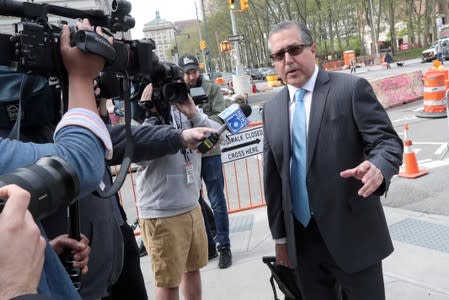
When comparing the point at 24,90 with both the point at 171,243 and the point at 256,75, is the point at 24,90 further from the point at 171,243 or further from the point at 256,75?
the point at 256,75

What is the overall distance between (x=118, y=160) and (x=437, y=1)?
6014 centimetres

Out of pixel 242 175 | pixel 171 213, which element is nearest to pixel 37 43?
pixel 171 213

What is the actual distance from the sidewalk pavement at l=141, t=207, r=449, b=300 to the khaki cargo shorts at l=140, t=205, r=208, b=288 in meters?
1.00

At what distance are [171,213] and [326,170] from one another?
103 cm

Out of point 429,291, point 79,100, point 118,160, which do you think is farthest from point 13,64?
point 429,291

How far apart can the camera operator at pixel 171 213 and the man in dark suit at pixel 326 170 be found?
575 mm

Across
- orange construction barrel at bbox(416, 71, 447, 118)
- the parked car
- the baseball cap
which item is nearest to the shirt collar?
the baseball cap

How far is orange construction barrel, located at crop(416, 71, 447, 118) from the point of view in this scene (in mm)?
10906

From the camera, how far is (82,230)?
5.76 ft

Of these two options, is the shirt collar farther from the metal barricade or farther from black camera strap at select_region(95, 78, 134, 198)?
the metal barricade

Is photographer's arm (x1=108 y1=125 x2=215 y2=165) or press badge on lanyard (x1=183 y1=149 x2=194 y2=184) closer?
photographer's arm (x1=108 y1=125 x2=215 y2=165)

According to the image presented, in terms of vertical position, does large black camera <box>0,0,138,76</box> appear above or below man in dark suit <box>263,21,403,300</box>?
above

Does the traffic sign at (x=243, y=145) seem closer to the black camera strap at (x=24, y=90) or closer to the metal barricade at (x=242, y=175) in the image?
the metal barricade at (x=242, y=175)

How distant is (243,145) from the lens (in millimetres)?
5637
